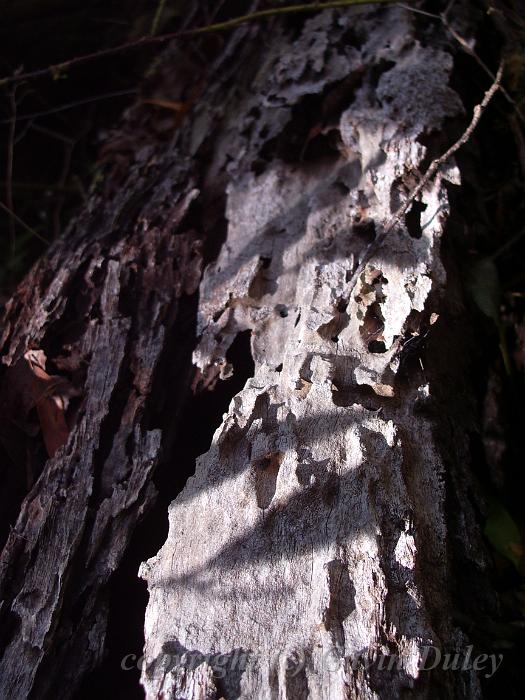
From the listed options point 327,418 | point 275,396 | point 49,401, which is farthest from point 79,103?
point 327,418

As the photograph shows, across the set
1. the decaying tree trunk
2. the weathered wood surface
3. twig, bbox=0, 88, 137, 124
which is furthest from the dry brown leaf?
twig, bbox=0, 88, 137, 124

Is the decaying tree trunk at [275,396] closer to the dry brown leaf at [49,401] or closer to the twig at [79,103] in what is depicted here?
the dry brown leaf at [49,401]

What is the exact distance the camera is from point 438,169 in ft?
5.22

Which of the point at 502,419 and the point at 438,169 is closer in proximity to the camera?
the point at 502,419

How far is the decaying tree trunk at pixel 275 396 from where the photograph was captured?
40.5 inches

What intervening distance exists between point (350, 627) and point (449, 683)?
0.18 meters

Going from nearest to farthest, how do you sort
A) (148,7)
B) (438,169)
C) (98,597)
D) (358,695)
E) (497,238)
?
(358,695), (98,597), (438,169), (497,238), (148,7)

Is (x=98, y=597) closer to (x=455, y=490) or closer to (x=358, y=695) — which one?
(x=358, y=695)

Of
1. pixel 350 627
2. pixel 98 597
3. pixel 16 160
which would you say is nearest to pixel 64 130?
pixel 16 160

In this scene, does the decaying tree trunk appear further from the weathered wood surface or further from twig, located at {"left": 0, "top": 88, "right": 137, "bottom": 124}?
twig, located at {"left": 0, "top": 88, "right": 137, "bottom": 124}

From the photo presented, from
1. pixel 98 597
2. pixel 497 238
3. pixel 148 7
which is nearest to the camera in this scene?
pixel 98 597

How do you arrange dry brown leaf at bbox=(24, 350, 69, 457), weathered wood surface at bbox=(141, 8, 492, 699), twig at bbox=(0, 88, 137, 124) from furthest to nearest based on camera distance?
1. twig at bbox=(0, 88, 137, 124)
2. dry brown leaf at bbox=(24, 350, 69, 457)
3. weathered wood surface at bbox=(141, 8, 492, 699)

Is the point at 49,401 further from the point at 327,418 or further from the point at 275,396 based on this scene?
the point at 327,418

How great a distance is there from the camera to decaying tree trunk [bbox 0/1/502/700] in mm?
1029
